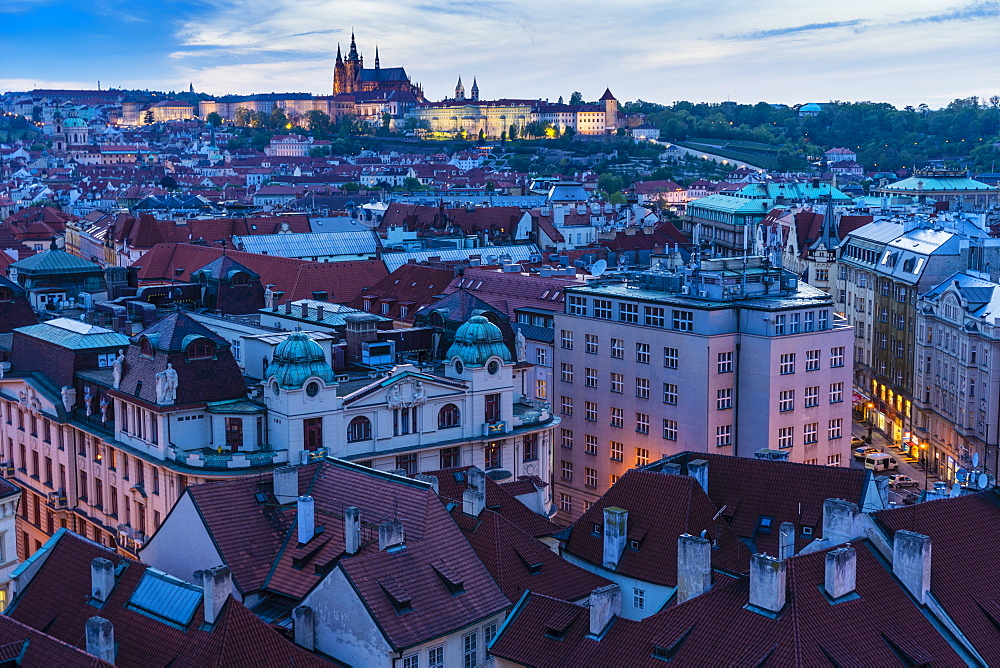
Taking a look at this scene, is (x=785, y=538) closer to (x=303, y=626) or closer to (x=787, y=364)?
(x=303, y=626)

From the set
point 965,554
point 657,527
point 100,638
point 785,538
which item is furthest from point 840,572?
point 100,638

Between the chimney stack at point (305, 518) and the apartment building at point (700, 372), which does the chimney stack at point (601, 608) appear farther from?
the apartment building at point (700, 372)

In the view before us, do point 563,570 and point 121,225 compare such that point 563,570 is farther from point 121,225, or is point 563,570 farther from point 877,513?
point 121,225

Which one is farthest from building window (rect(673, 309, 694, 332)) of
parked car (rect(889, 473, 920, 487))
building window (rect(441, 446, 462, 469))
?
parked car (rect(889, 473, 920, 487))

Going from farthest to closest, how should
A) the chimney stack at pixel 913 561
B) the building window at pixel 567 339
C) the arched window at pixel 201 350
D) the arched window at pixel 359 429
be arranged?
the building window at pixel 567 339, the arched window at pixel 201 350, the arched window at pixel 359 429, the chimney stack at pixel 913 561

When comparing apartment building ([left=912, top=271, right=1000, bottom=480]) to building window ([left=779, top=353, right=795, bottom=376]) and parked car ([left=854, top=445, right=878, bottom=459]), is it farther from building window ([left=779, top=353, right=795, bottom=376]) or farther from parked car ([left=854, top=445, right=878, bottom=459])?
building window ([left=779, top=353, right=795, bottom=376])

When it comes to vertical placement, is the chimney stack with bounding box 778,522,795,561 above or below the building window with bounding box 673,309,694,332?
below

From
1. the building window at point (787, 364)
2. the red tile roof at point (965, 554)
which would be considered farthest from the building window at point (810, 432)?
the red tile roof at point (965, 554)
